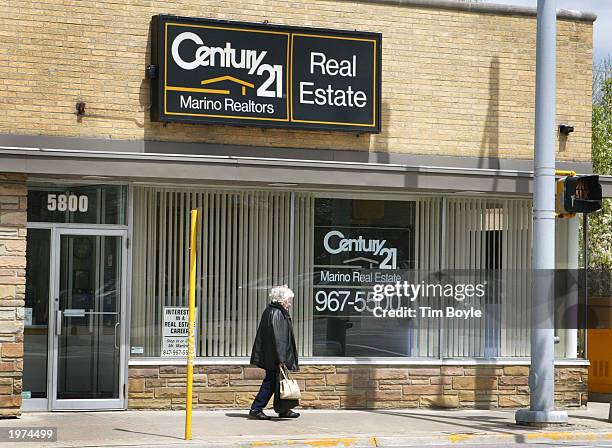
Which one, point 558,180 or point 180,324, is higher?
point 558,180

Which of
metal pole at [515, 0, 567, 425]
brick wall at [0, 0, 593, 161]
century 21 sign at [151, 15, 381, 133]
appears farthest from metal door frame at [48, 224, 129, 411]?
metal pole at [515, 0, 567, 425]

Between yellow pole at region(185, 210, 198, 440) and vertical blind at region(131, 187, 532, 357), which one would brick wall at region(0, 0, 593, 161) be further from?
yellow pole at region(185, 210, 198, 440)

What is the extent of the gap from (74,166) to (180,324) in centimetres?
283

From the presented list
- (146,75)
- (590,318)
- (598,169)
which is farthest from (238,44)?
(598,169)

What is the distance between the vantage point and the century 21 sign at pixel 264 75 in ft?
49.8

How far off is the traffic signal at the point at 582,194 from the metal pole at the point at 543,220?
311mm

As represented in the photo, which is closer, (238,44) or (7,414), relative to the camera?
(7,414)

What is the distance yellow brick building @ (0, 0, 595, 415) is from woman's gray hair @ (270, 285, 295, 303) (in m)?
1.24

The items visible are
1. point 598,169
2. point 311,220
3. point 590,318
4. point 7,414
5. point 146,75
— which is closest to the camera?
point 7,414

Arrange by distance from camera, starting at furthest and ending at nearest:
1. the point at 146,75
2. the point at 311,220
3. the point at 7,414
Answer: the point at 311,220 → the point at 146,75 → the point at 7,414

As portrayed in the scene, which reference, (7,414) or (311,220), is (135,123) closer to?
Result: (311,220)

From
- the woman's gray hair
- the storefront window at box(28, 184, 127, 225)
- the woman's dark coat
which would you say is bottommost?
the woman's dark coat

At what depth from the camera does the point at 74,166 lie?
14297 mm

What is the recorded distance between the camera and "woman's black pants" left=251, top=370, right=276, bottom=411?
47.9 feet
